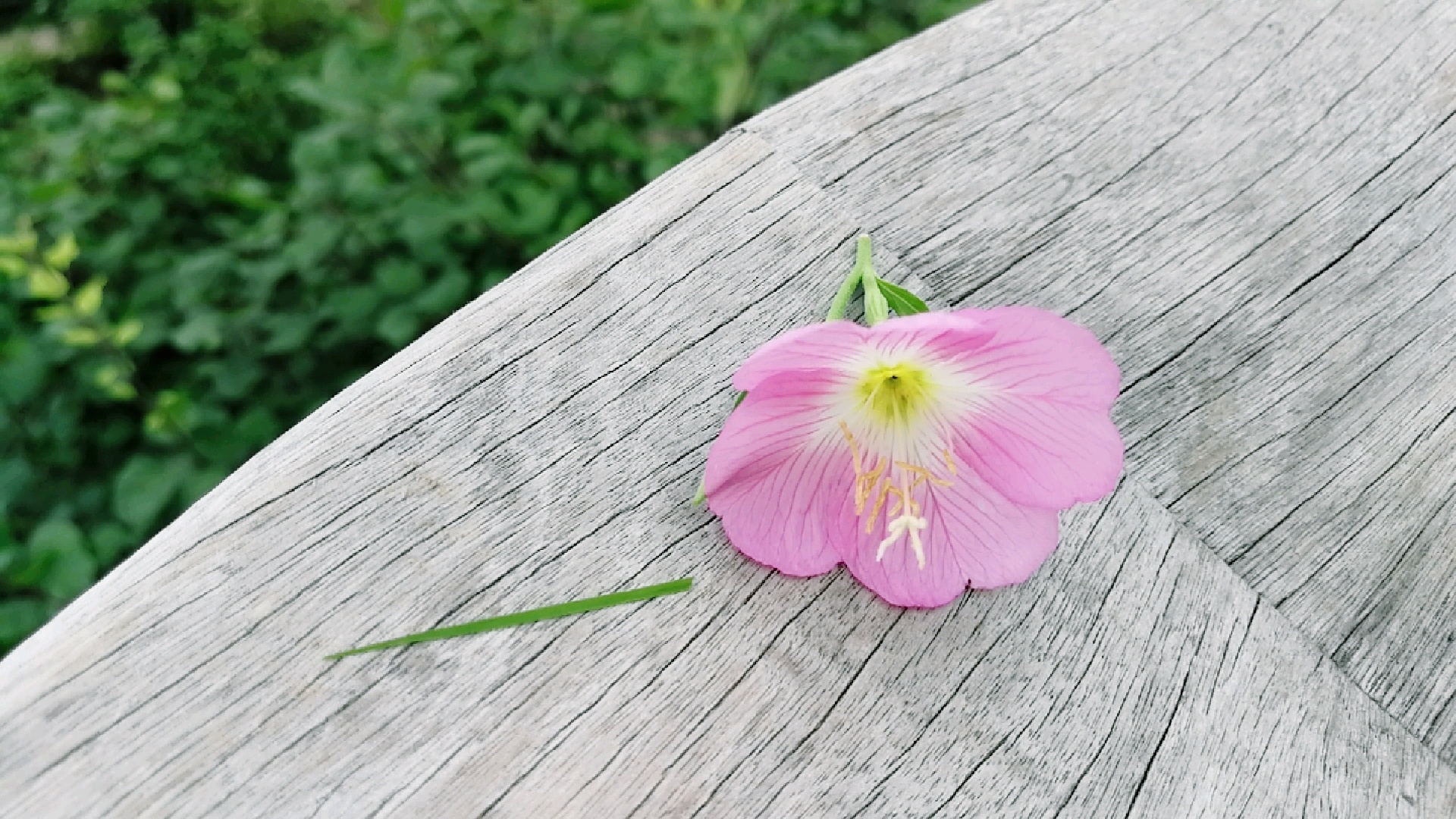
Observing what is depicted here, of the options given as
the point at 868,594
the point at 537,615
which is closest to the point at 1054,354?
the point at 868,594

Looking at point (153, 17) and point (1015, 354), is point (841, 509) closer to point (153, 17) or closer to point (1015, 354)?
point (1015, 354)

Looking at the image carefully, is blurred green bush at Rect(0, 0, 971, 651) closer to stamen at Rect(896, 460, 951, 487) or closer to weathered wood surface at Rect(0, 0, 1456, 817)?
weathered wood surface at Rect(0, 0, 1456, 817)

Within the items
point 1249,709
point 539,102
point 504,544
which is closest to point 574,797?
point 504,544

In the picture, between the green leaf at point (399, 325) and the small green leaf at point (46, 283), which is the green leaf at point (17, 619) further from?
the green leaf at point (399, 325)

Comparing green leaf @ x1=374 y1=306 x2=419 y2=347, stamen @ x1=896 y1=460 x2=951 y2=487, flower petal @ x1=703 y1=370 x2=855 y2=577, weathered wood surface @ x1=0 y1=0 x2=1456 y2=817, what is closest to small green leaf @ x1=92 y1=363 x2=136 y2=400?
green leaf @ x1=374 y1=306 x2=419 y2=347

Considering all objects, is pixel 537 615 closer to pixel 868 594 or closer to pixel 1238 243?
pixel 868 594

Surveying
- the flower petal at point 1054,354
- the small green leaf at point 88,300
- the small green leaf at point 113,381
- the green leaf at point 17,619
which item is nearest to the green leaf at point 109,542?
the green leaf at point 17,619
